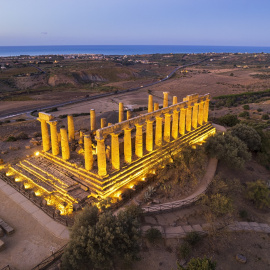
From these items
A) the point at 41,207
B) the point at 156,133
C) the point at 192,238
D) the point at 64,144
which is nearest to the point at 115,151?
the point at 64,144

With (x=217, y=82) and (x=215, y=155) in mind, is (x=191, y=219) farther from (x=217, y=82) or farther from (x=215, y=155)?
(x=217, y=82)

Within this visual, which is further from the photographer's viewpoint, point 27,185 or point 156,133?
point 156,133

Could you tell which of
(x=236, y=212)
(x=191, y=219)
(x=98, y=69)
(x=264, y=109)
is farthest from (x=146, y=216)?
(x=98, y=69)

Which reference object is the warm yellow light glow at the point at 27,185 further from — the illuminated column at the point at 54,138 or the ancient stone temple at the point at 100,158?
the illuminated column at the point at 54,138

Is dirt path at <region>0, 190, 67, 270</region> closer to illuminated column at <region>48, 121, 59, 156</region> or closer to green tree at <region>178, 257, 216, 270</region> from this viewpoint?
illuminated column at <region>48, 121, 59, 156</region>

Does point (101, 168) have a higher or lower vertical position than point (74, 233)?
higher

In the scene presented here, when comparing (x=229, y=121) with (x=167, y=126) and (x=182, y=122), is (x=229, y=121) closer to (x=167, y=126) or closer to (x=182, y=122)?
(x=182, y=122)

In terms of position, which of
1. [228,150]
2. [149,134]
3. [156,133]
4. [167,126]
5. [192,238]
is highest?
[167,126]
